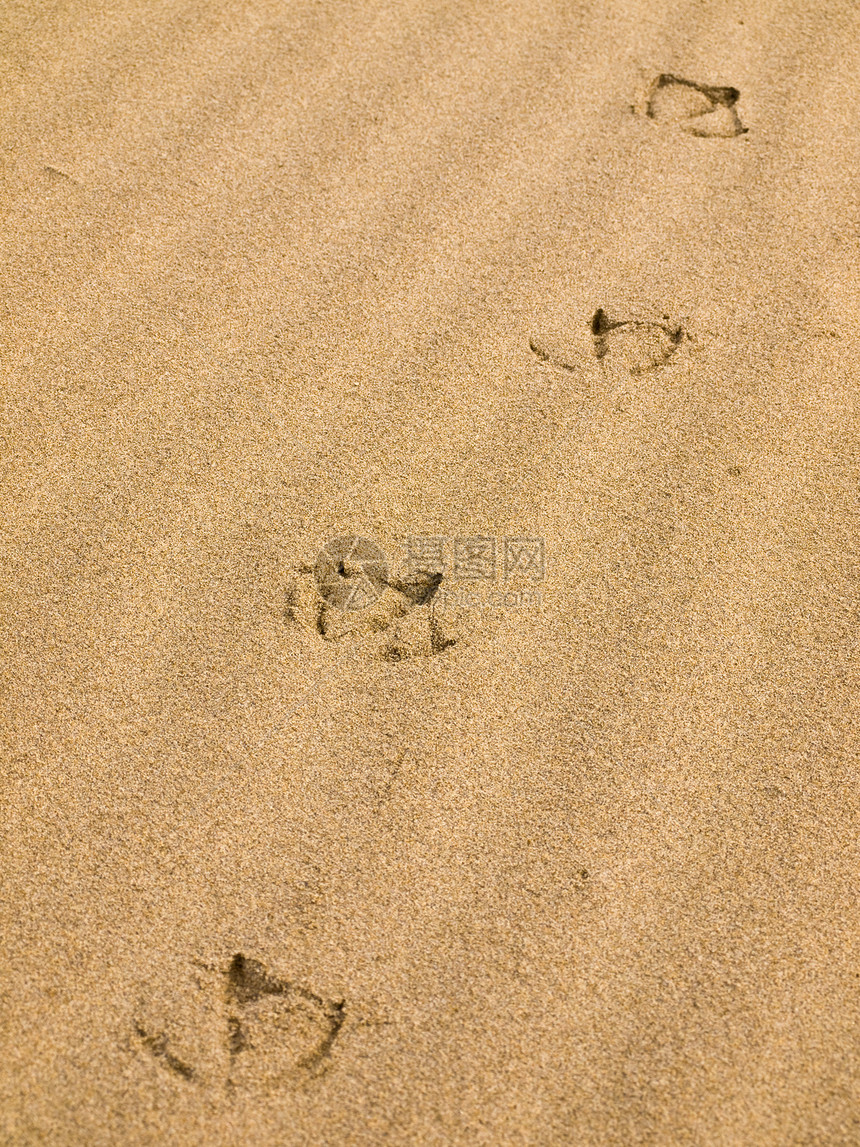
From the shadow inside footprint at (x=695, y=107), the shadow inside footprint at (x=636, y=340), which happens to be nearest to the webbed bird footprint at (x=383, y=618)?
the shadow inside footprint at (x=636, y=340)

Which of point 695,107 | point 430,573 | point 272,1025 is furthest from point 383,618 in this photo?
point 695,107

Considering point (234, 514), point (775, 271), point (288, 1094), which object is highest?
point (775, 271)

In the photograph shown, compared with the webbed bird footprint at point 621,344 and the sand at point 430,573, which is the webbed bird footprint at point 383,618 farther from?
the webbed bird footprint at point 621,344

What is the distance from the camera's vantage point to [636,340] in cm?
166

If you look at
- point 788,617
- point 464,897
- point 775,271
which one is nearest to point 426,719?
point 464,897

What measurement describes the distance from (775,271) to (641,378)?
37 cm

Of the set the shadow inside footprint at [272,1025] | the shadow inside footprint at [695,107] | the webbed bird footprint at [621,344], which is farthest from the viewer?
the shadow inside footprint at [695,107]

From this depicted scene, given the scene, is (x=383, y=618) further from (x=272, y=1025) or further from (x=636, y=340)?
(x=636, y=340)

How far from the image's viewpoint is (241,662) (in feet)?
4.33

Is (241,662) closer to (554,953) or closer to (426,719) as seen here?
(426,719)

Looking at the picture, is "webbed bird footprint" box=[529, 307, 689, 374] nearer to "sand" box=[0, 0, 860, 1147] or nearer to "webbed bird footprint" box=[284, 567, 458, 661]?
"sand" box=[0, 0, 860, 1147]

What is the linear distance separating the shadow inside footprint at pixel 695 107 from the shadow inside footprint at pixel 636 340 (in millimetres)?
548

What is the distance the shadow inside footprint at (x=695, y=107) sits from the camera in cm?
195

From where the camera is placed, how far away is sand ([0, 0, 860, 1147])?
1.07 meters
